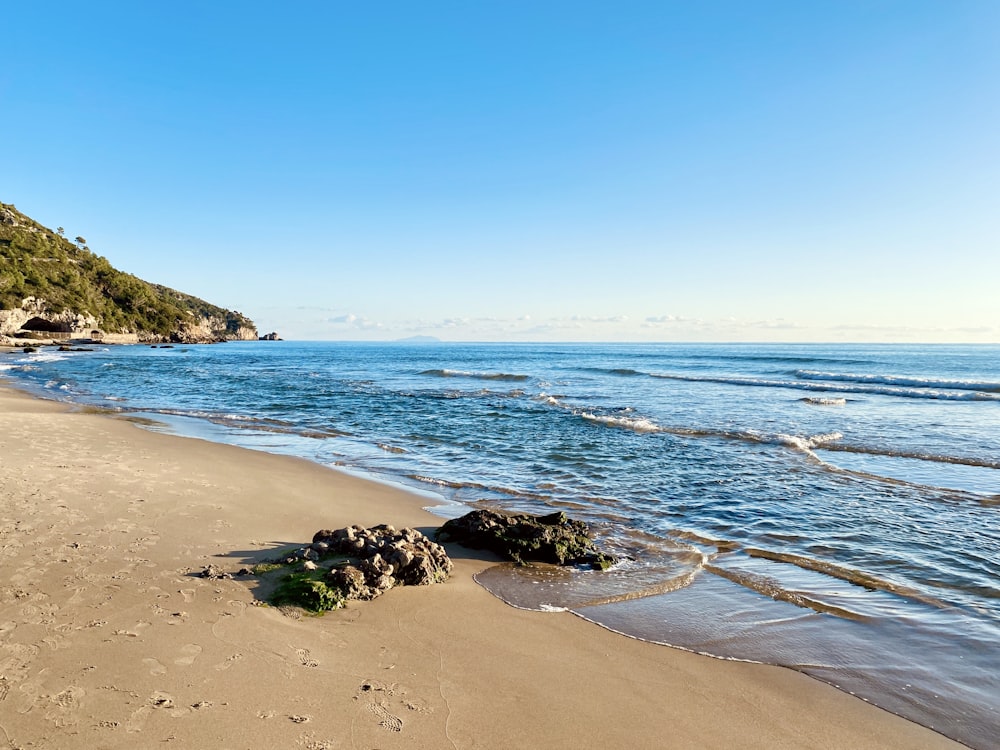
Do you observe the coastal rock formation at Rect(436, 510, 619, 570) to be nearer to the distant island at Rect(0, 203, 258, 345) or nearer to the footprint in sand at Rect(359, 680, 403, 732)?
the footprint in sand at Rect(359, 680, 403, 732)

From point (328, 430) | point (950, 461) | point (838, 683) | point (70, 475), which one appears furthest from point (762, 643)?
point (328, 430)

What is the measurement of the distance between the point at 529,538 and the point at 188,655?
393 cm

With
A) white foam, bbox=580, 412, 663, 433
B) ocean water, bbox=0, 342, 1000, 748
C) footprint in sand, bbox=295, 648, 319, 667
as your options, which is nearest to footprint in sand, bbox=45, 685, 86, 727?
footprint in sand, bbox=295, 648, 319, 667

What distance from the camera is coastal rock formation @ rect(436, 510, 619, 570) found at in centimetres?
675

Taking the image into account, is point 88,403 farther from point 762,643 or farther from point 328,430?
point 762,643

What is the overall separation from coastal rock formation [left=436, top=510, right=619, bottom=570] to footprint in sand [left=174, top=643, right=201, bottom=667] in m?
3.44

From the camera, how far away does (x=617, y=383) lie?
37219 mm

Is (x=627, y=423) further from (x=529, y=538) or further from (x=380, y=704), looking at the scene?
(x=380, y=704)

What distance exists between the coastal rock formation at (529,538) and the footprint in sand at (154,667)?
3726 millimetres

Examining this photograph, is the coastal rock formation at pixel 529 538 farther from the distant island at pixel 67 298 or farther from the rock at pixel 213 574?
the distant island at pixel 67 298

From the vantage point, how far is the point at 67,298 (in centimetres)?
8012

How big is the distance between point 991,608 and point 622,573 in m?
3.84

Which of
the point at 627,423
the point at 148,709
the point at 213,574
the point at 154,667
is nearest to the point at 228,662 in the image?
the point at 154,667

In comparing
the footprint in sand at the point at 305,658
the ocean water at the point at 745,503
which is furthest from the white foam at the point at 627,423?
the footprint in sand at the point at 305,658
